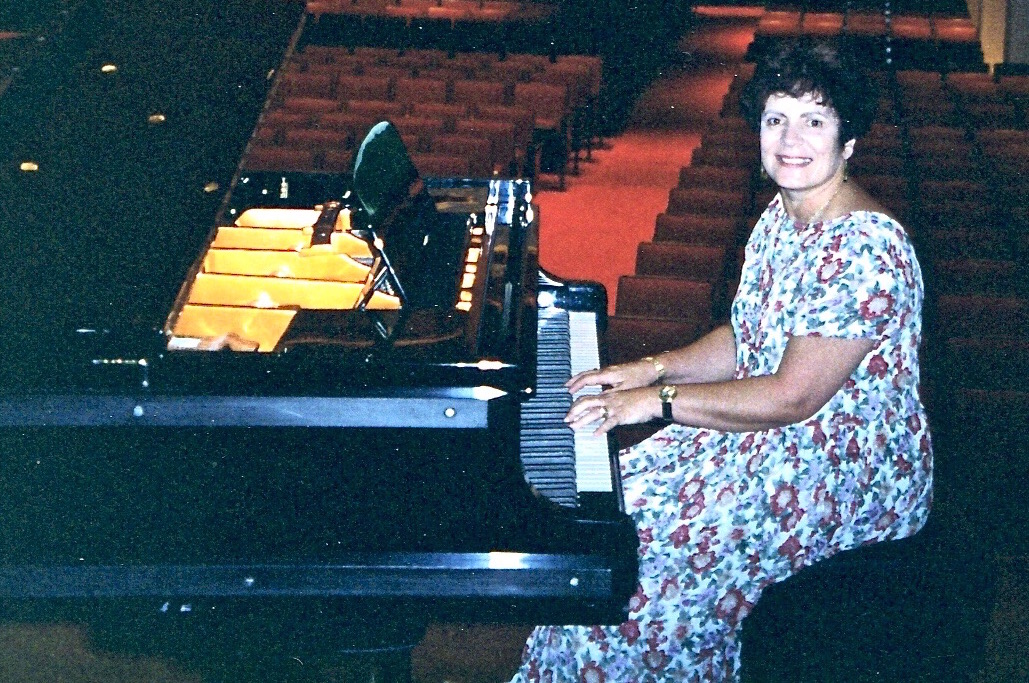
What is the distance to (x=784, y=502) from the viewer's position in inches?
76.4

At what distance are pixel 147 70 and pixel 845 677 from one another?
2.18 metres

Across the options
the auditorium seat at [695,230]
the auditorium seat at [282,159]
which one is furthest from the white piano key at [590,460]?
the auditorium seat at [282,159]

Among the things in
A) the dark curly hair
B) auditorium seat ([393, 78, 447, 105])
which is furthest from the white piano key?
auditorium seat ([393, 78, 447, 105])

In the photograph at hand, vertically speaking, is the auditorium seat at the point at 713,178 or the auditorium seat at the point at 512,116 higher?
the auditorium seat at the point at 512,116

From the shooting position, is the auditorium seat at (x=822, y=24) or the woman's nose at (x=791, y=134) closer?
the woman's nose at (x=791, y=134)

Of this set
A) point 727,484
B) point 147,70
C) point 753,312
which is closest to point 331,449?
point 727,484

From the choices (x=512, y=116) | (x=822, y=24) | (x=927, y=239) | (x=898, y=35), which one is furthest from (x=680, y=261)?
(x=822, y=24)

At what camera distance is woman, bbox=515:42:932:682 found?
189 cm

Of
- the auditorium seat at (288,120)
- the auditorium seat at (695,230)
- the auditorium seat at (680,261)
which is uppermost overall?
the auditorium seat at (288,120)

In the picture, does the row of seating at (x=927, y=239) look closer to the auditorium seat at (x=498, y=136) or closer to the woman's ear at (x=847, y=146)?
the auditorium seat at (x=498, y=136)

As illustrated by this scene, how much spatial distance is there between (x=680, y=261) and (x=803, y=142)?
8.12 feet

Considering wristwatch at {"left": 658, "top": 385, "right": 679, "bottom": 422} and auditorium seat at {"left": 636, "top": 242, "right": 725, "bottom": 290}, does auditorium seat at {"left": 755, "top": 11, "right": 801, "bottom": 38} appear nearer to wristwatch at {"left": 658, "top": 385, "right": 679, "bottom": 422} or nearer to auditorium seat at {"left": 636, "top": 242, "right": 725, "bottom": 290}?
auditorium seat at {"left": 636, "top": 242, "right": 725, "bottom": 290}

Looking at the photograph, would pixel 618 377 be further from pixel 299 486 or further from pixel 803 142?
pixel 299 486

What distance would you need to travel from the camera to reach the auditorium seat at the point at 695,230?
4801 millimetres
